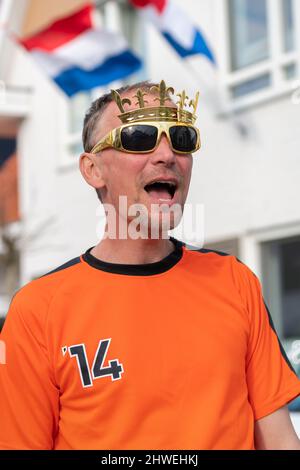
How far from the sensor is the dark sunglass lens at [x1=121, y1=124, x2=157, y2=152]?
78.2 inches

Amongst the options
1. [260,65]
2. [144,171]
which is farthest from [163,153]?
[260,65]

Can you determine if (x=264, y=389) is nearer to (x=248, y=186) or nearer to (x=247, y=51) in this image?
(x=248, y=186)

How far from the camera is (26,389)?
1929 millimetres

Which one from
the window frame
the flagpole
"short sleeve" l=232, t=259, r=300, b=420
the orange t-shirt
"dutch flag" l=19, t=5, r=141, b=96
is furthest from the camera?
"dutch flag" l=19, t=5, r=141, b=96

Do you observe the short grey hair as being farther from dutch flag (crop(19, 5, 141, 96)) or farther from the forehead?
dutch flag (crop(19, 5, 141, 96))

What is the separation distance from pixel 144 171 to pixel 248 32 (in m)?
8.27

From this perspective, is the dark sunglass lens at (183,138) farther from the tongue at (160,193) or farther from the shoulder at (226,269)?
the shoulder at (226,269)

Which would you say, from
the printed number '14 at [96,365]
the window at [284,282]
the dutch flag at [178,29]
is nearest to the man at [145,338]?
the printed number '14 at [96,365]

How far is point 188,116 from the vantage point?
205 cm

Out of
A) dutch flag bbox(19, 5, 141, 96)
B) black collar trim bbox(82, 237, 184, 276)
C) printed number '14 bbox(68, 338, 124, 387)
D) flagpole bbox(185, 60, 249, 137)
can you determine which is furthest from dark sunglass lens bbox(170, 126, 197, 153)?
dutch flag bbox(19, 5, 141, 96)

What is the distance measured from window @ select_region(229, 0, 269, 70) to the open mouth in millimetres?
7955

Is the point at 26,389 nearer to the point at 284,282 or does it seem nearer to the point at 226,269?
the point at 226,269

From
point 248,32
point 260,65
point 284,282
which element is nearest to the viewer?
point 284,282

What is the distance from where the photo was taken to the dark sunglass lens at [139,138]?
1.99 metres
